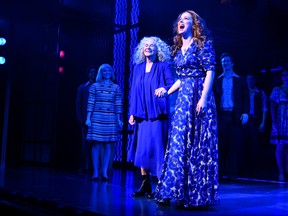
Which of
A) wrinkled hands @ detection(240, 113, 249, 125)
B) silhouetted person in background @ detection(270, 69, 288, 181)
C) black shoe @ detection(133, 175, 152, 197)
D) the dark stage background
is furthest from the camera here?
the dark stage background

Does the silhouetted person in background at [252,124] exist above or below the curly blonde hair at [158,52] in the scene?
below

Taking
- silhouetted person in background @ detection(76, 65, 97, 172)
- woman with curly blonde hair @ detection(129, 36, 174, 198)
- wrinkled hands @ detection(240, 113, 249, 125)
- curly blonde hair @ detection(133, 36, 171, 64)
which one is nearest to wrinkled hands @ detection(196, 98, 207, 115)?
woman with curly blonde hair @ detection(129, 36, 174, 198)

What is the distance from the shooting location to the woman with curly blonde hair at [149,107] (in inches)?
138

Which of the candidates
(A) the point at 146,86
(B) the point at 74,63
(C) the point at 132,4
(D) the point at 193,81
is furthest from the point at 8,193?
(C) the point at 132,4

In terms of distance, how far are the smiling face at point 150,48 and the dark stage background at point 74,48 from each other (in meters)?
3.70

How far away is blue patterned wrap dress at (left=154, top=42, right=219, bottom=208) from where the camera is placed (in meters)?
2.97

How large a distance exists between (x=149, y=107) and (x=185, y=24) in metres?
0.86

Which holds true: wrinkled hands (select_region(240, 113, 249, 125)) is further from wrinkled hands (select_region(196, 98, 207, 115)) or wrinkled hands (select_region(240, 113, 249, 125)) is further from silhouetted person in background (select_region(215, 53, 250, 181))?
wrinkled hands (select_region(196, 98, 207, 115))

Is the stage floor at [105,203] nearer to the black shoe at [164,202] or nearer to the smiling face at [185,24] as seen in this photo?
the black shoe at [164,202]

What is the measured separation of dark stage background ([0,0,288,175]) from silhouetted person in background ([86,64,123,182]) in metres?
2.34

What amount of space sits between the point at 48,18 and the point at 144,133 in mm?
5925

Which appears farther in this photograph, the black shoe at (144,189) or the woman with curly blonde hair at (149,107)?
the black shoe at (144,189)

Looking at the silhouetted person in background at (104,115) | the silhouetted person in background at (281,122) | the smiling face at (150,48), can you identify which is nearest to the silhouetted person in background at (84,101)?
the silhouetted person in background at (104,115)

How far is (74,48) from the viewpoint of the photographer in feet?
26.5
